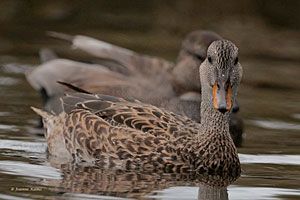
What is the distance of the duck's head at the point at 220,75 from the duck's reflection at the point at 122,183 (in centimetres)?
62

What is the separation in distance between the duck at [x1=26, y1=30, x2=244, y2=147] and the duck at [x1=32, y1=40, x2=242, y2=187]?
2016 mm

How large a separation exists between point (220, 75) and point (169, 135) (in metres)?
0.64

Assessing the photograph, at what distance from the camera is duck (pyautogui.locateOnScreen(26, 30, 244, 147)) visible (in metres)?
12.6

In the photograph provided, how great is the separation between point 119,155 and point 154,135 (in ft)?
1.03

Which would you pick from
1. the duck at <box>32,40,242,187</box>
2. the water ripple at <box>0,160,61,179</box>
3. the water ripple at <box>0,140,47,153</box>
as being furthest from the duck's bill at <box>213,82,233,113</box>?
the water ripple at <box>0,140,47,153</box>

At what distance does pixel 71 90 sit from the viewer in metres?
12.1

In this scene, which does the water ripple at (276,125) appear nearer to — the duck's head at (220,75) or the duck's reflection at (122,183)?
the duck's head at (220,75)

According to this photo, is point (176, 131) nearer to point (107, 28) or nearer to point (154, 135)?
point (154, 135)

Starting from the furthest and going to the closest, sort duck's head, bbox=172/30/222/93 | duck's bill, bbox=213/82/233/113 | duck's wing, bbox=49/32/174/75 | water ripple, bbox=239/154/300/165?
duck's wing, bbox=49/32/174/75
duck's head, bbox=172/30/222/93
water ripple, bbox=239/154/300/165
duck's bill, bbox=213/82/233/113

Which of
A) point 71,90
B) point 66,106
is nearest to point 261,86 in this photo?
point 71,90

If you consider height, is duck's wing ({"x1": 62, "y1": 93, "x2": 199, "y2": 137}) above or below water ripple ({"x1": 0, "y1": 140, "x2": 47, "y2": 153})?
above

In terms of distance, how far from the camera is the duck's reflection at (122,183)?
8.88m

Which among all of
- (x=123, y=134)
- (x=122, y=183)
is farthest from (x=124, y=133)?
(x=122, y=183)

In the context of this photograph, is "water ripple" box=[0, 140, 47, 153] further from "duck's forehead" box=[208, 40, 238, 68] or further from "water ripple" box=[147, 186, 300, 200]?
"water ripple" box=[147, 186, 300, 200]
